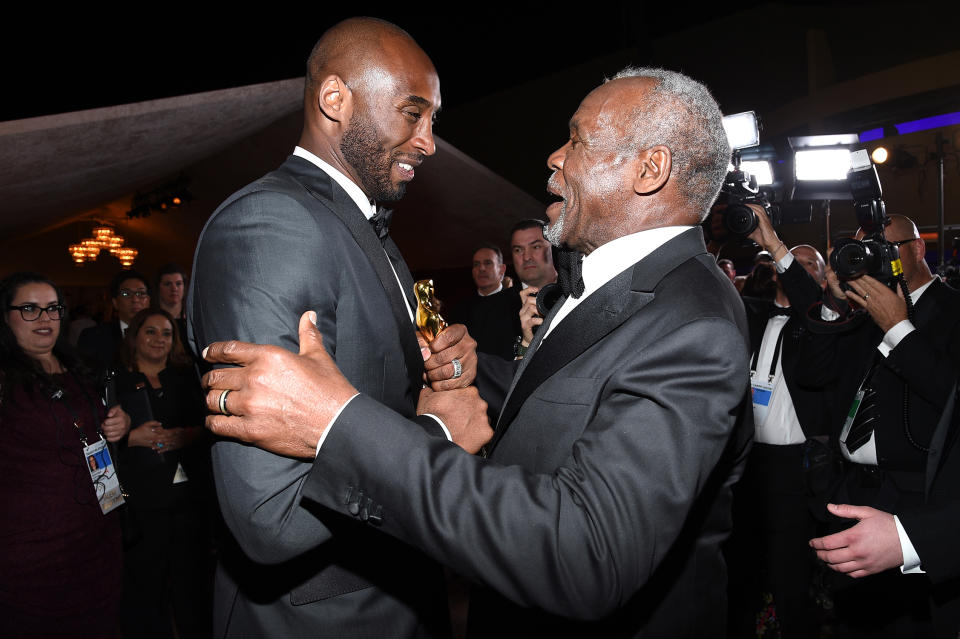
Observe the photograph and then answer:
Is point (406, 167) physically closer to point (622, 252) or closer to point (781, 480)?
point (622, 252)

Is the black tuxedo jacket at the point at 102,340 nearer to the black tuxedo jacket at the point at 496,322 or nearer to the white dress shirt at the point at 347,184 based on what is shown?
the black tuxedo jacket at the point at 496,322

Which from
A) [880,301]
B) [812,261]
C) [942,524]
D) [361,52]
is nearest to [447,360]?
[361,52]

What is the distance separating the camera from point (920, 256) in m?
3.12

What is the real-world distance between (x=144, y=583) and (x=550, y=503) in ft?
10.7

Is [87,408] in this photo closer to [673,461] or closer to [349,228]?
[349,228]

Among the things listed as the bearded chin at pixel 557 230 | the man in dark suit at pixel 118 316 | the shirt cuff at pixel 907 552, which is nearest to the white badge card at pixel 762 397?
the shirt cuff at pixel 907 552

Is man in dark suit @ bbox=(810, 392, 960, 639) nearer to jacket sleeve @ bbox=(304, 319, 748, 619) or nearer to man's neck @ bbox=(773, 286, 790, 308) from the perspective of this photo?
jacket sleeve @ bbox=(304, 319, 748, 619)

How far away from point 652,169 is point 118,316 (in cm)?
468

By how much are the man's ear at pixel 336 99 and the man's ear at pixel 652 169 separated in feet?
2.12

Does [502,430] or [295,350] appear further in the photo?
[502,430]

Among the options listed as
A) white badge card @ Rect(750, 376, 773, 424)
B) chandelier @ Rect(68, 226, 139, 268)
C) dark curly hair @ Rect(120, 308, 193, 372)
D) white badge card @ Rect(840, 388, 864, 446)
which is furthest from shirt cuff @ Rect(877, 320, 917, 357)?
chandelier @ Rect(68, 226, 139, 268)

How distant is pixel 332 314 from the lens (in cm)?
116

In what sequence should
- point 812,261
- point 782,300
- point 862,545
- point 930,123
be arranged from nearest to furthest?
point 862,545 < point 782,300 < point 812,261 < point 930,123

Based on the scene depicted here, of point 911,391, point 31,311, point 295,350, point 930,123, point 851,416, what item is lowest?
point 851,416
